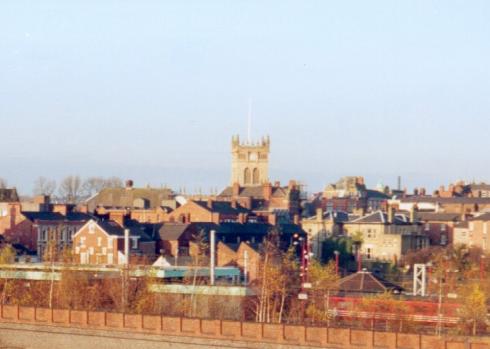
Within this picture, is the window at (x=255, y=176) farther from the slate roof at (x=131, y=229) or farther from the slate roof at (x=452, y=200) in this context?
the slate roof at (x=131, y=229)

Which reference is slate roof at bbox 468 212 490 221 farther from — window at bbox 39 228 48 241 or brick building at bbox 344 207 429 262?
window at bbox 39 228 48 241

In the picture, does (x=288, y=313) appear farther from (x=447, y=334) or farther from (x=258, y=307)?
(x=447, y=334)

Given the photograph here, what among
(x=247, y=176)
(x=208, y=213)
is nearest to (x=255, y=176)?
(x=247, y=176)

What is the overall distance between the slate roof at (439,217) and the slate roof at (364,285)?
32061 mm

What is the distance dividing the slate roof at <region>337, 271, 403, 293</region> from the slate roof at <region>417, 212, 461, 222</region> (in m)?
32.1

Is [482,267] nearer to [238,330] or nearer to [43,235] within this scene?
[43,235]

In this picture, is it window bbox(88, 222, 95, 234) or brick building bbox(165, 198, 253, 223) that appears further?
brick building bbox(165, 198, 253, 223)

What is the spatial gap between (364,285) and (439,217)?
114 feet

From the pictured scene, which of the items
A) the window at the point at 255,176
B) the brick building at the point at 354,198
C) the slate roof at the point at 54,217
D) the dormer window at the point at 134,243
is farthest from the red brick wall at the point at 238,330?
the window at the point at 255,176

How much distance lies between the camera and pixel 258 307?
5275 cm

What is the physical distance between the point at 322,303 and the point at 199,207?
33060mm

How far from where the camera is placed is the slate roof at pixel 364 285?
196 feet

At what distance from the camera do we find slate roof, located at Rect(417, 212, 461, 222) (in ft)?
307

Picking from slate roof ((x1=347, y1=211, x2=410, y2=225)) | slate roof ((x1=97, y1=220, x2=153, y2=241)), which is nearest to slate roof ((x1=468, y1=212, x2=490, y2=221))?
slate roof ((x1=347, y1=211, x2=410, y2=225))
